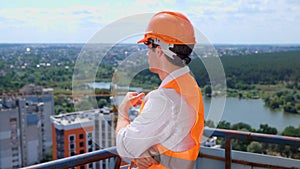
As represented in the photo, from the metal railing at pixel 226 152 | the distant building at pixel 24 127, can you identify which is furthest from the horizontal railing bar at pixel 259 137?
the distant building at pixel 24 127

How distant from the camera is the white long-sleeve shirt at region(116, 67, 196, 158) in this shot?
3.25ft

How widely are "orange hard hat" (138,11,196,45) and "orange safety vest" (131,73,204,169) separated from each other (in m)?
0.12

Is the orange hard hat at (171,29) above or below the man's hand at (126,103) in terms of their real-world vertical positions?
above

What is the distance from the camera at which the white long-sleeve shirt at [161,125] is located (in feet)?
3.25

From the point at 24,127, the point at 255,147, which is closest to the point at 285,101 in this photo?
the point at 255,147

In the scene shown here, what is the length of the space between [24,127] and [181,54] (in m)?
12.1

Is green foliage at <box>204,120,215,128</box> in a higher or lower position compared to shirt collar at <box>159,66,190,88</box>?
lower

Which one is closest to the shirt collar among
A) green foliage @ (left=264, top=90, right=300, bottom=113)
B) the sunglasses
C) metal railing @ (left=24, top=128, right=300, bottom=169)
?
the sunglasses

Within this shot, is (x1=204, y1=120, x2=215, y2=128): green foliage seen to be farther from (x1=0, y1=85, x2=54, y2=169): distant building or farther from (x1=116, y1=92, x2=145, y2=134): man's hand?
(x1=0, y1=85, x2=54, y2=169): distant building

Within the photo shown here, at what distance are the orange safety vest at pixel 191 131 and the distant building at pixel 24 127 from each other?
10887mm

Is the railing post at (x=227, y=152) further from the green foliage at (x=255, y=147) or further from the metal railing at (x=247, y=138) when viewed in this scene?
the green foliage at (x=255, y=147)

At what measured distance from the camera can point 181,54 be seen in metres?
1.08

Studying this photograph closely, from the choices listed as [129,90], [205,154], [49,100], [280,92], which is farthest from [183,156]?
[49,100]

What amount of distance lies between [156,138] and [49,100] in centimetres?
1199
